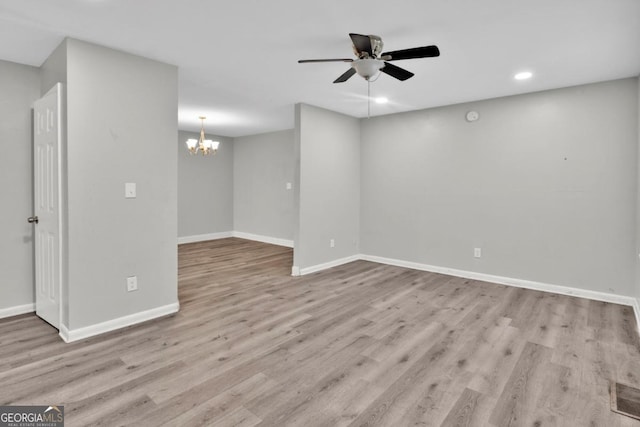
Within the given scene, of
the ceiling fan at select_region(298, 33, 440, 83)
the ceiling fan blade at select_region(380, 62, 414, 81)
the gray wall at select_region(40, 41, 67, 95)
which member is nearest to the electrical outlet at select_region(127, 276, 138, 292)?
the gray wall at select_region(40, 41, 67, 95)

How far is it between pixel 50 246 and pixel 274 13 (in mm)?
2699

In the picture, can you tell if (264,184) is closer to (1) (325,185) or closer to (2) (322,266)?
(1) (325,185)

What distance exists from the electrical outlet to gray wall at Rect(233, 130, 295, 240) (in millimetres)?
4149

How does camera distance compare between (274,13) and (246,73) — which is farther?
(246,73)

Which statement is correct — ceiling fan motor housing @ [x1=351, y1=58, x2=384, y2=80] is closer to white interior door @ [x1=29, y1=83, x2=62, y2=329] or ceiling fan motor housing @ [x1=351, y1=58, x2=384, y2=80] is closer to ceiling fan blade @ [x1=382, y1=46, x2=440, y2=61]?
ceiling fan blade @ [x1=382, y1=46, x2=440, y2=61]

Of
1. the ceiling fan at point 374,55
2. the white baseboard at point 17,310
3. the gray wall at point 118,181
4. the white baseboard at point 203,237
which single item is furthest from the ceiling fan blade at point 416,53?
the white baseboard at point 203,237

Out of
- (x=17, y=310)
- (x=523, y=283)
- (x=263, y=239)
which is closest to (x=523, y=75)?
(x=523, y=283)

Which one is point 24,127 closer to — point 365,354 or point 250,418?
point 250,418

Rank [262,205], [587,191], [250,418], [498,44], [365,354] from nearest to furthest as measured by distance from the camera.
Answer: [250,418], [365,354], [498,44], [587,191], [262,205]

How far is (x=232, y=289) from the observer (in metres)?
4.13

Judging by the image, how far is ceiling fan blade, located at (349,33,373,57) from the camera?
2.23 m

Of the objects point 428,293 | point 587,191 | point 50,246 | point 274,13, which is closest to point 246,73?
point 274,13

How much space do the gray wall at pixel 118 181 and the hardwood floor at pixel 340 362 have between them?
1.26 feet

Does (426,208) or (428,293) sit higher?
(426,208)
